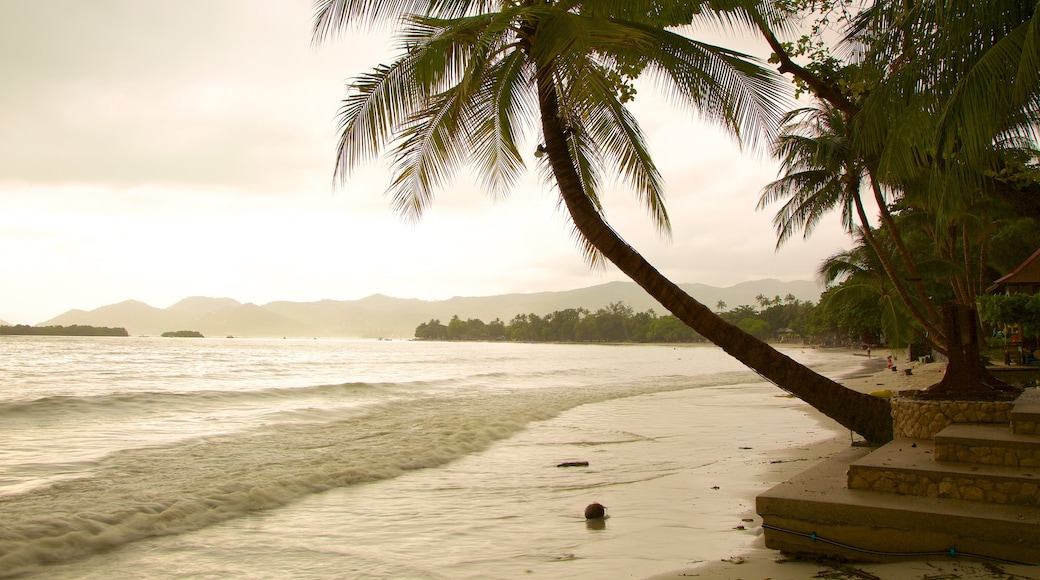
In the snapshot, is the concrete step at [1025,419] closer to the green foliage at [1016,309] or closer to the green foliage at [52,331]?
the green foliage at [1016,309]

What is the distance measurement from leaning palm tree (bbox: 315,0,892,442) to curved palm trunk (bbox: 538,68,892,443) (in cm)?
1

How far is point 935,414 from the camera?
4945 millimetres

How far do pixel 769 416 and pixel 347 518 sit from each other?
9858mm

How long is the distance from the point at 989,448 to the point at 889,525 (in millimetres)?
997

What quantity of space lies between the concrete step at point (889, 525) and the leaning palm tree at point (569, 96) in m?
2.37

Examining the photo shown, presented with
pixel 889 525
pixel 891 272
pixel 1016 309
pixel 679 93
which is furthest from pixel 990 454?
pixel 891 272

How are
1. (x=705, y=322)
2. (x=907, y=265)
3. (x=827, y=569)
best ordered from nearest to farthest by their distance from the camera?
(x=827, y=569), (x=705, y=322), (x=907, y=265)

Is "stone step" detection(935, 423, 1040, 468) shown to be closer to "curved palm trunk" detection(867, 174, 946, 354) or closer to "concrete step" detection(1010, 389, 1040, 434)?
"concrete step" detection(1010, 389, 1040, 434)

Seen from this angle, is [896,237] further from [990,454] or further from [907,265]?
[990,454]

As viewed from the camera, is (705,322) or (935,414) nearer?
(935,414)

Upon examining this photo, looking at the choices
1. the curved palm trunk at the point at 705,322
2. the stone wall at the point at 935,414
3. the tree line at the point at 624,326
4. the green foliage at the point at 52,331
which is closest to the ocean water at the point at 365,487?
the curved palm trunk at the point at 705,322

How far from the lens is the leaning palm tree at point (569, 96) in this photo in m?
5.72

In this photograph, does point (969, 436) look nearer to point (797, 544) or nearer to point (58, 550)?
point (797, 544)

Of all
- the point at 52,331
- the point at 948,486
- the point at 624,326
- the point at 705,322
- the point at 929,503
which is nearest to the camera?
the point at 929,503
